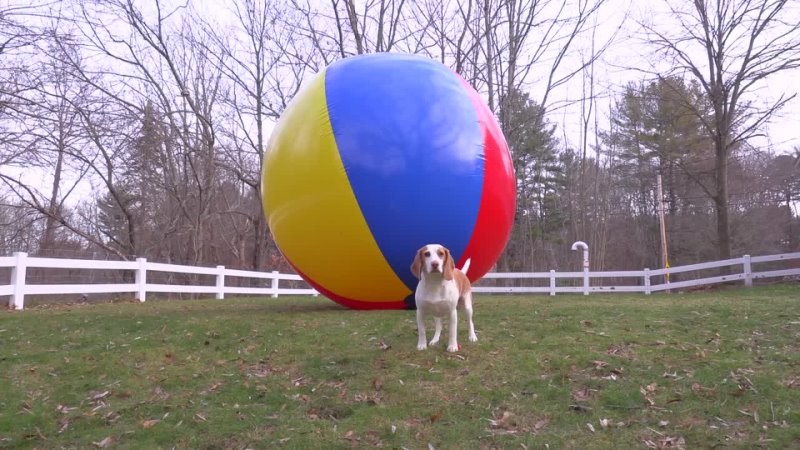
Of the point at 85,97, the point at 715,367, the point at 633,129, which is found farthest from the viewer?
the point at 633,129

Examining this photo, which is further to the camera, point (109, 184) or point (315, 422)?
point (109, 184)

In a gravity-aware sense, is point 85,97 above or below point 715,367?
above

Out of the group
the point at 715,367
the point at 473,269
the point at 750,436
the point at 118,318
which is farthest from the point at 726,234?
the point at 118,318

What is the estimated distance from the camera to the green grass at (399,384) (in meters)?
4.16

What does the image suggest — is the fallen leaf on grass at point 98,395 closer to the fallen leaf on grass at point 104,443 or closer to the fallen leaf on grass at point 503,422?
the fallen leaf on grass at point 104,443

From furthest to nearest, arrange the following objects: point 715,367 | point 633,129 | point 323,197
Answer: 1. point 633,129
2. point 323,197
3. point 715,367

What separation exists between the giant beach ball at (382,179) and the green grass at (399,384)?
2.96 ft

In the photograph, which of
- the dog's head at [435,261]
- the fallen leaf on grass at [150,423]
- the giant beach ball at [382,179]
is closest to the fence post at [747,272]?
the giant beach ball at [382,179]

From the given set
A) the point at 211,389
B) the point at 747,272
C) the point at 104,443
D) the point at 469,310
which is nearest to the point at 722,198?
the point at 747,272

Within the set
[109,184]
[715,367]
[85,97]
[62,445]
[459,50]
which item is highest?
[459,50]

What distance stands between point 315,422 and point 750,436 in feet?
10.4

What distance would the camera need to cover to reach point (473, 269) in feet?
27.0

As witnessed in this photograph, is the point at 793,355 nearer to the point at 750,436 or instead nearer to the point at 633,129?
the point at 750,436

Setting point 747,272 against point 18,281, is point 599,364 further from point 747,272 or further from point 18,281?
point 747,272
